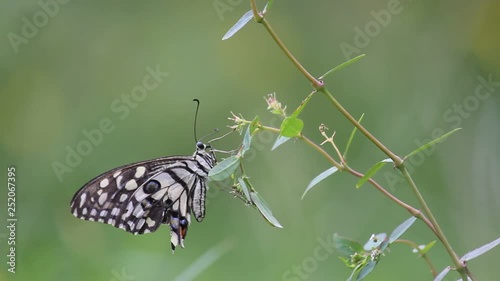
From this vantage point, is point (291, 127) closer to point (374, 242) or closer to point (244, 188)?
point (244, 188)

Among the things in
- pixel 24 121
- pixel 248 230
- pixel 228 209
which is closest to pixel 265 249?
pixel 248 230

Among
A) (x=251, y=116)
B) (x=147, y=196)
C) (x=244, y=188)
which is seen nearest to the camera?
(x=244, y=188)

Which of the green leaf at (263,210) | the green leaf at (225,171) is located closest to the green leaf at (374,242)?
the green leaf at (263,210)

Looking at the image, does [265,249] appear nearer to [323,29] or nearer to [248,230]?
[248,230]

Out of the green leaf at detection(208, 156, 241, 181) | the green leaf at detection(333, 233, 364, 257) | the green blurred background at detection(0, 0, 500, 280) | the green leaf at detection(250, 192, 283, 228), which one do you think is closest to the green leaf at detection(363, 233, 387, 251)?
the green leaf at detection(333, 233, 364, 257)

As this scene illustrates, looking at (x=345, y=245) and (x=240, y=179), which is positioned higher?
(x=240, y=179)

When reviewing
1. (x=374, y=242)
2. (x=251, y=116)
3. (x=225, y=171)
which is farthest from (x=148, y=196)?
(x=251, y=116)

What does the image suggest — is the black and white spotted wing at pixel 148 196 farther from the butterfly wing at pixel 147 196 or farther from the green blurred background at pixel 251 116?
the green blurred background at pixel 251 116
